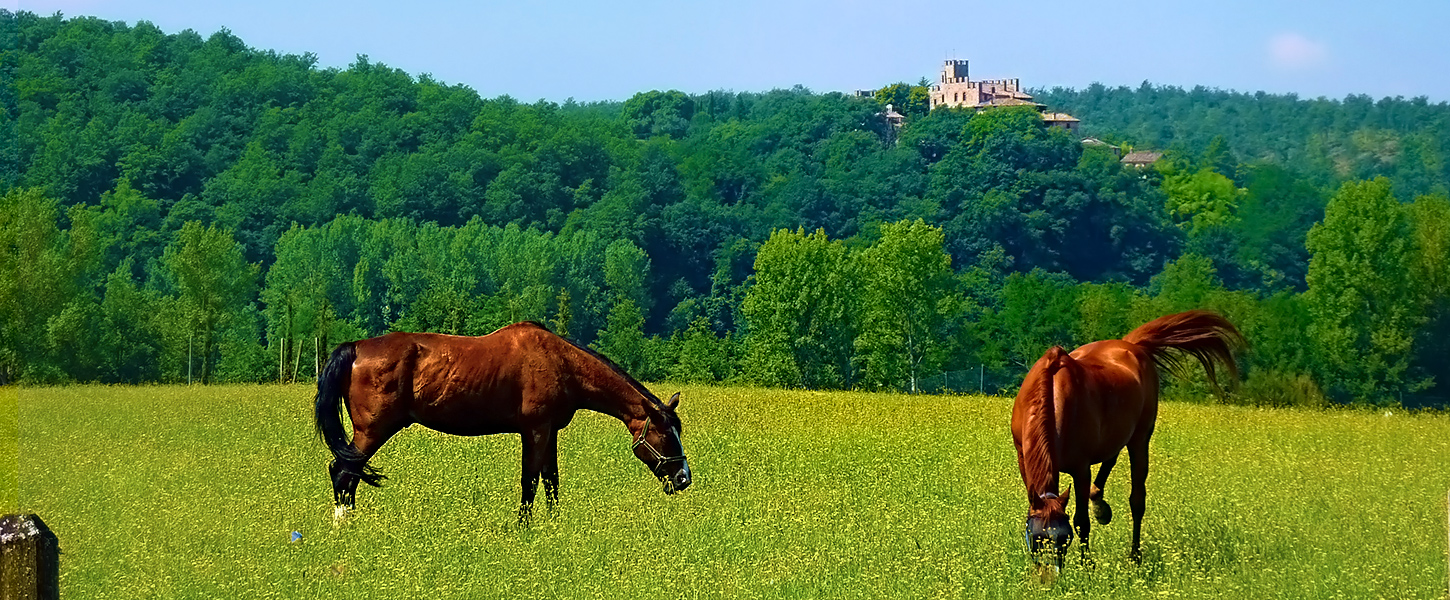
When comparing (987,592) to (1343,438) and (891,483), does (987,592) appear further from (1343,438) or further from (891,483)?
(1343,438)

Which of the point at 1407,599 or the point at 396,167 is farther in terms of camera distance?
the point at 396,167

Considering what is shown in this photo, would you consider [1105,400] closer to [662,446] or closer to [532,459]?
[662,446]

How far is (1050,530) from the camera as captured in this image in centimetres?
838

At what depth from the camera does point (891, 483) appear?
46.8 ft

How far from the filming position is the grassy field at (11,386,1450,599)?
9156 mm

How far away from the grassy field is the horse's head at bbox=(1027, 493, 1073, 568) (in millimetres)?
525

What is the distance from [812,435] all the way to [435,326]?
31.7 m

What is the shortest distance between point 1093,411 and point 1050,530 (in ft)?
4.59

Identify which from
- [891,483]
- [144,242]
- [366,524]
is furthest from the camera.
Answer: [144,242]

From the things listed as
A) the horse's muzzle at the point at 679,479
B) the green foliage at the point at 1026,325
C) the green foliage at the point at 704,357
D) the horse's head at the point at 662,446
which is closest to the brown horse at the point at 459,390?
the horse's head at the point at 662,446

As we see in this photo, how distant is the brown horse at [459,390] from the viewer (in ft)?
38.5

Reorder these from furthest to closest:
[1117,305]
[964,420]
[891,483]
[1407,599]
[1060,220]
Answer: [1060,220]
[1117,305]
[964,420]
[891,483]
[1407,599]

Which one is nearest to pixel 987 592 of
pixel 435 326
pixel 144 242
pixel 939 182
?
pixel 435 326

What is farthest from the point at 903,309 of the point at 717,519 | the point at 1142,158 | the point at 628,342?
the point at 1142,158
